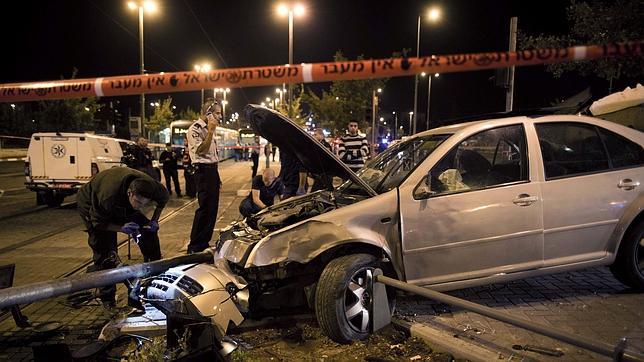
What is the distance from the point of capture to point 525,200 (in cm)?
407

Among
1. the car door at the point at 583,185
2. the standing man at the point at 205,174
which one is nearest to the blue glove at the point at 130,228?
the standing man at the point at 205,174

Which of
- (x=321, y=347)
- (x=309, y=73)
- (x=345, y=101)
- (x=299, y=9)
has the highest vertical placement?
(x=299, y=9)

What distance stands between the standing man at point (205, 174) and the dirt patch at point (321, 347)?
2340 millimetres

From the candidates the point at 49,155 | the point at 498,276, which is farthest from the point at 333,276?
the point at 49,155

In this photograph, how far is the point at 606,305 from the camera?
4.27 metres

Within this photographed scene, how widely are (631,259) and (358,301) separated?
8.75 ft

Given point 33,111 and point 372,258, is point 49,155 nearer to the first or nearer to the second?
point 372,258

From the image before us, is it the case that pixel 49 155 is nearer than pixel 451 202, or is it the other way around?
pixel 451 202

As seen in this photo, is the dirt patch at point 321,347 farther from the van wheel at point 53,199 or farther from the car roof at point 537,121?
the van wheel at point 53,199

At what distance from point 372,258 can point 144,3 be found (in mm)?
16772

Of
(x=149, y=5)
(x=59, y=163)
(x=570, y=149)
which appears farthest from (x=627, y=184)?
(x=149, y=5)

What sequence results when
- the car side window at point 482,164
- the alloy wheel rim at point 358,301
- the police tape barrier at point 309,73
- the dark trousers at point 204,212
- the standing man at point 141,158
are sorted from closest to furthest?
the police tape barrier at point 309,73, the alloy wheel rim at point 358,301, the car side window at point 482,164, the dark trousers at point 204,212, the standing man at point 141,158

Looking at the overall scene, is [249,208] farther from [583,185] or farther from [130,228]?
[583,185]

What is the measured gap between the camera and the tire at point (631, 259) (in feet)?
14.5
